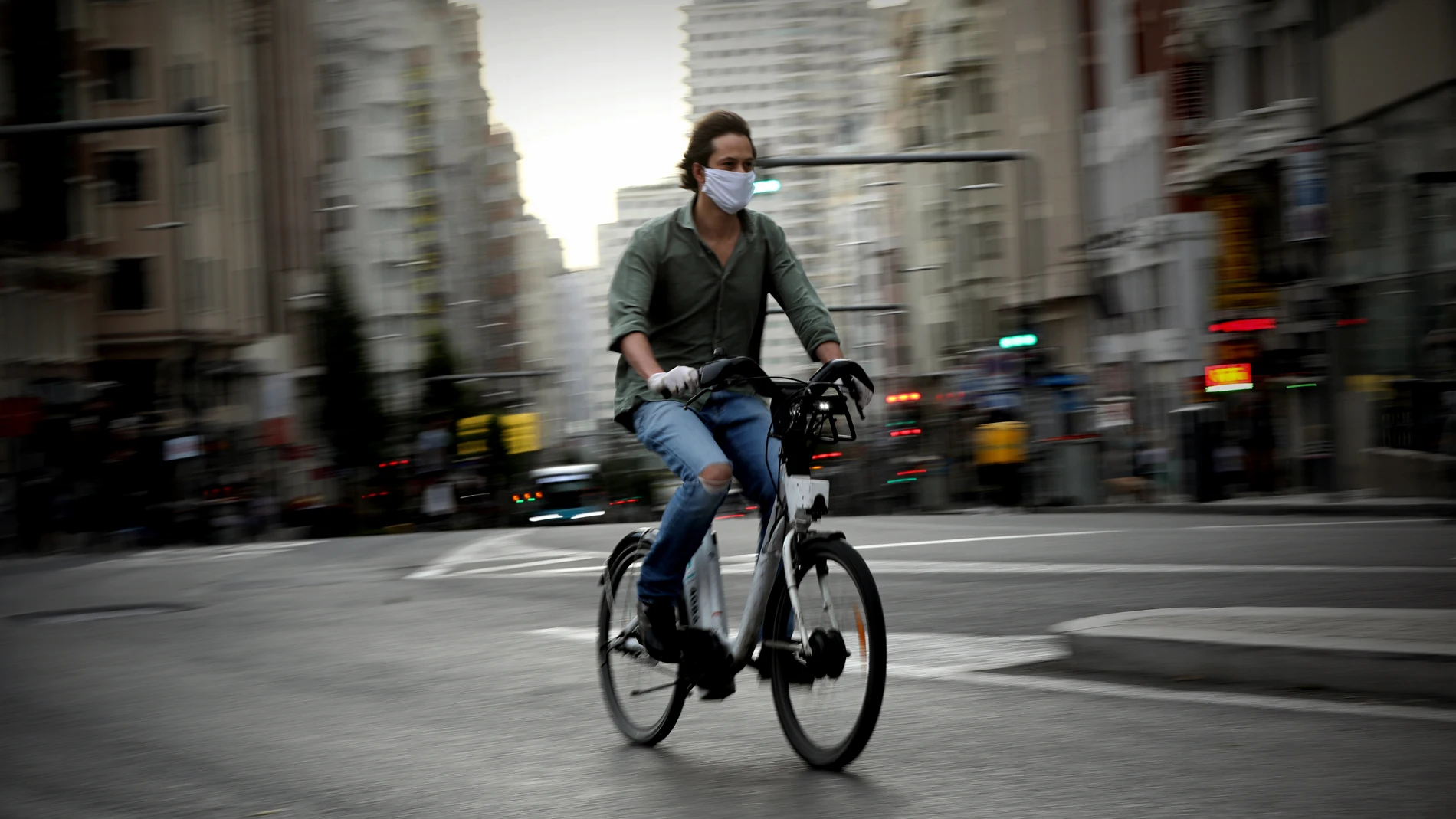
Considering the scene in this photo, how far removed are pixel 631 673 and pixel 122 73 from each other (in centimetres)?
4871

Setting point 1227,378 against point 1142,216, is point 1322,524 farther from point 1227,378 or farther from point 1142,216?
point 1142,216

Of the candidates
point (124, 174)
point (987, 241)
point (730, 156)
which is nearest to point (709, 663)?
point (730, 156)

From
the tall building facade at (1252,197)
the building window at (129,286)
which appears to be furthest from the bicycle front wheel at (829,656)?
the building window at (129,286)

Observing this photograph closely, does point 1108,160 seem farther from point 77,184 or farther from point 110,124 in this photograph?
point 110,124

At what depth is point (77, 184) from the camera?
43344mm

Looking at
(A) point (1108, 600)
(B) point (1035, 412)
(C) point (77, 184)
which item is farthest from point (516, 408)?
(A) point (1108, 600)

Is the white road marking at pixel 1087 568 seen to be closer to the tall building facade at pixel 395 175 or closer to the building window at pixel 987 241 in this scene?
the building window at pixel 987 241

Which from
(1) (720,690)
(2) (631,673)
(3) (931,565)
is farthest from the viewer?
(3) (931,565)

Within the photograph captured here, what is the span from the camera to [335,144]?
79812 mm

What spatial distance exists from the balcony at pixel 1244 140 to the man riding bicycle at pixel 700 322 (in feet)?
76.0

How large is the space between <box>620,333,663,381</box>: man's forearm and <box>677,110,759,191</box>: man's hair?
0.52 meters

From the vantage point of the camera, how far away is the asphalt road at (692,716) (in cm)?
484

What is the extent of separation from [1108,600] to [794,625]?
166 inches

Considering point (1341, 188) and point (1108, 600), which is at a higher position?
point (1341, 188)
